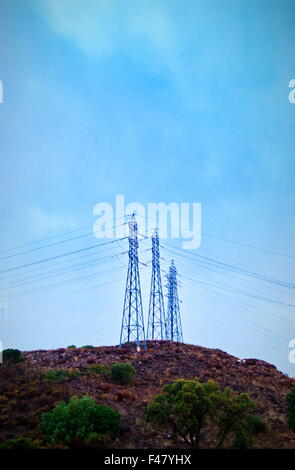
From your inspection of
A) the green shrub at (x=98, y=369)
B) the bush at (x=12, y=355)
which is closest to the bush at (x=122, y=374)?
the green shrub at (x=98, y=369)

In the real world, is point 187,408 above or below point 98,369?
below

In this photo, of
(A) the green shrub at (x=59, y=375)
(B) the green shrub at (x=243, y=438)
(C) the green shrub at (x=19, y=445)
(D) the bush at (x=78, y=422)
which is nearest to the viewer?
(C) the green shrub at (x=19, y=445)

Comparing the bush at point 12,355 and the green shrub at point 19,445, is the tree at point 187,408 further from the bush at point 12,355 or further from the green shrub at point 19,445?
the bush at point 12,355

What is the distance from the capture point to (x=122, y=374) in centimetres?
2505

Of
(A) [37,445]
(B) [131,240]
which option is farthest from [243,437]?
(B) [131,240]

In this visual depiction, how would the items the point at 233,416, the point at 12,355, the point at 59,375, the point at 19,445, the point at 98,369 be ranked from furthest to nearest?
the point at 12,355 < the point at 98,369 < the point at 59,375 < the point at 233,416 < the point at 19,445

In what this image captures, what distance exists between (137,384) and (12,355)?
40.6 feet

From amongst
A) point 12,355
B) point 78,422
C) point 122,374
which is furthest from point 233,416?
point 12,355

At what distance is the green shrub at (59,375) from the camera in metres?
23.3

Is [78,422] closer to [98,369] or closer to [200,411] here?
[200,411]

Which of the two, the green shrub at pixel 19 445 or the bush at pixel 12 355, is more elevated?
the bush at pixel 12 355

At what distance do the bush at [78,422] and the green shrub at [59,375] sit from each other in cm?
627

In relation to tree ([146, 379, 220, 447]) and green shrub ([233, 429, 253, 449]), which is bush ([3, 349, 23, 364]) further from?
green shrub ([233, 429, 253, 449])

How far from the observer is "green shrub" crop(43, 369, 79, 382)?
23.3 metres
